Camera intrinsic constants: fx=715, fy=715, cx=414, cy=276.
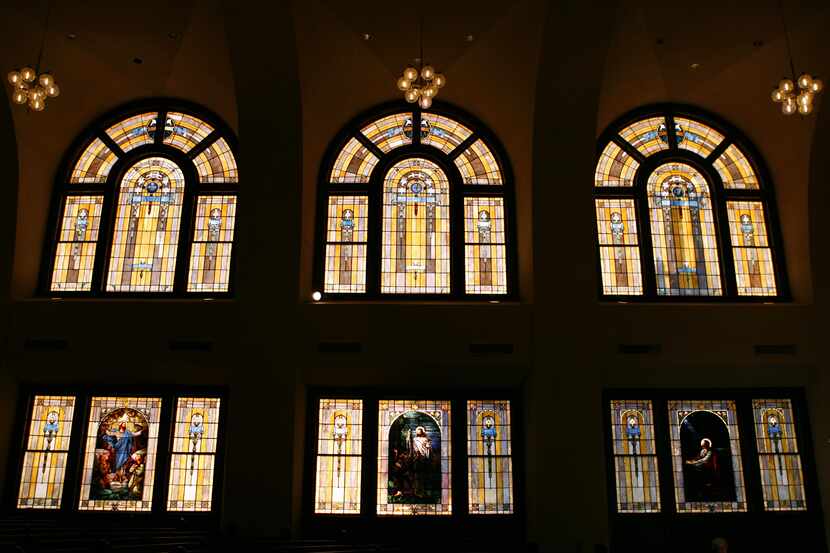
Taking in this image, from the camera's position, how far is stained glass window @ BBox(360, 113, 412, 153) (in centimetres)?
1189

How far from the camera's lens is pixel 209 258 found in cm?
1134

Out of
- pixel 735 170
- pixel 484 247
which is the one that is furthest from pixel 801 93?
pixel 484 247

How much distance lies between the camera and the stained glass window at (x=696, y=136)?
39.3ft

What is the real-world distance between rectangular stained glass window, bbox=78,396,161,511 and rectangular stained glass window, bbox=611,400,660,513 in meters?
7.04

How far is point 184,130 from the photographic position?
12.0 meters

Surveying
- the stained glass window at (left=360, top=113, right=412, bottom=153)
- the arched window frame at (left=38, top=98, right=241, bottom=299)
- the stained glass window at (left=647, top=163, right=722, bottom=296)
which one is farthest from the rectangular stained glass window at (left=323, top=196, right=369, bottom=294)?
the stained glass window at (left=647, top=163, right=722, bottom=296)

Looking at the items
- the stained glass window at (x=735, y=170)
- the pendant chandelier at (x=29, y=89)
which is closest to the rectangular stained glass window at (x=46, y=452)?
the pendant chandelier at (x=29, y=89)

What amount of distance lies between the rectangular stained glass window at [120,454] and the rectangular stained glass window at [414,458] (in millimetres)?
3493

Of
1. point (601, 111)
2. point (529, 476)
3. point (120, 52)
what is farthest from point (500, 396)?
point (120, 52)

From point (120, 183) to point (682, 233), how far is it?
919 cm

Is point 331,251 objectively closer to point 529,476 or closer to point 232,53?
point 232,53

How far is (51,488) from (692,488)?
963 centimetres

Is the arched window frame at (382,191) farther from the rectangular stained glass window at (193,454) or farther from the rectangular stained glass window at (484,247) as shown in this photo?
the rectangular stained glass window at (193,454)

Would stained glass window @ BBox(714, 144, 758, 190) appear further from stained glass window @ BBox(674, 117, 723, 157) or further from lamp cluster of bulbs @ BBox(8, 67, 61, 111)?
lamp cluster of bulbs @ BBox(8, 67, 61, 111)
